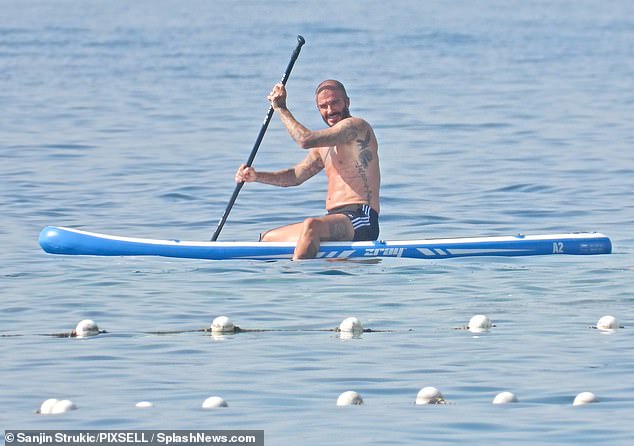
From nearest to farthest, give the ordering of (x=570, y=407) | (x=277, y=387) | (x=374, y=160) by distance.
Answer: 1. (x=570, y=407)
2. (x=277, y=387)
3. (x=374, y=160)

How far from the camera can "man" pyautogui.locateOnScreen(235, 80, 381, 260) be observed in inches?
520

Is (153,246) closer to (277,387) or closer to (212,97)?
(277,387)

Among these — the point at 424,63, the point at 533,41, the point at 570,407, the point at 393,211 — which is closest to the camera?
the point at 570,407

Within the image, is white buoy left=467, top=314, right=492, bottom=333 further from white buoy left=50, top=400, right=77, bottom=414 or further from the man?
white buoy left=50, top=400, right=77, bottom=414

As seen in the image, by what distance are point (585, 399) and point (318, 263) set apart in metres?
5.12

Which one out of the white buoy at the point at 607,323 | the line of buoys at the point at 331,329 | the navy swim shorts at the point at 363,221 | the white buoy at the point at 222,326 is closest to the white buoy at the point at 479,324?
the line of buoys at the point at 331,329

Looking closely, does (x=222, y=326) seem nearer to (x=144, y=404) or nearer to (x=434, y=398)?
(x=144, y=404)

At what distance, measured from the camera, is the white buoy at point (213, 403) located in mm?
8258

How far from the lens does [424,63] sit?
38.8 meters

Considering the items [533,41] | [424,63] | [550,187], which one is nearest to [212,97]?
[424,63]

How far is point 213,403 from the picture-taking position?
827cm

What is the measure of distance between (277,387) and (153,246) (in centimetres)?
497

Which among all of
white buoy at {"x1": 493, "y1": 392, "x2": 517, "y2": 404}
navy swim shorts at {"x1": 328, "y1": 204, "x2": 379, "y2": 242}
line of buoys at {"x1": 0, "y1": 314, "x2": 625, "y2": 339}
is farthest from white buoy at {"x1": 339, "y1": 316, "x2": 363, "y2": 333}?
navy swim shorts at {"x1": 328, "y1": 204, "x2": 379, "y2": 242}

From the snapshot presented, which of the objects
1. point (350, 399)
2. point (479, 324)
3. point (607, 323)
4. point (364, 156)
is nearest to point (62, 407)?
point (350, 399)
